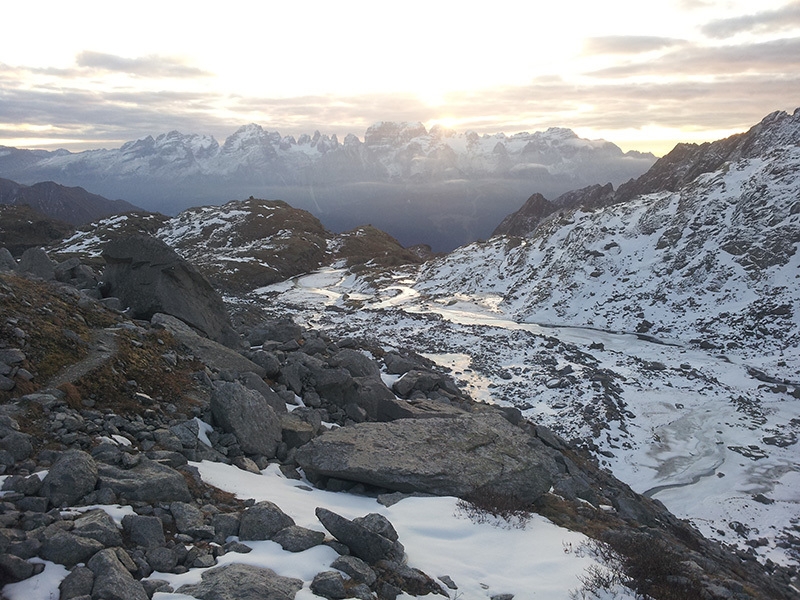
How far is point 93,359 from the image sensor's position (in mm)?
13547

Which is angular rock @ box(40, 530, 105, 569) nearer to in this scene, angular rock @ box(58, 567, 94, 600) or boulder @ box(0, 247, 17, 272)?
angular rock @ box(58, 567, 94, 600)

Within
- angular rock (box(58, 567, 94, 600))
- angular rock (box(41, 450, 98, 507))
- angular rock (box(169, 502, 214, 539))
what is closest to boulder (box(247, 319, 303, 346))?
angular rock (box(41, 450, 98, 507))

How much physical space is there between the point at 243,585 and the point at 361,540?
93.3 inches

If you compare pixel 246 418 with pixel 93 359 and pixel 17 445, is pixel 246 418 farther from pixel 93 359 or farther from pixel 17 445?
pixel 17 445

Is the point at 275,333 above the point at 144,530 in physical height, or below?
below

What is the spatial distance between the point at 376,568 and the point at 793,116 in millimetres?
146885

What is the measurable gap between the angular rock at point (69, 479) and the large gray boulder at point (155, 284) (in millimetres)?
12509

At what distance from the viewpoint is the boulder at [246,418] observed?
13.8 metres

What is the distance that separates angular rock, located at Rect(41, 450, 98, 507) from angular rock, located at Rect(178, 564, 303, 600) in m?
2.84

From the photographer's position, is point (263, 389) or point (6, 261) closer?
point (263, 389)

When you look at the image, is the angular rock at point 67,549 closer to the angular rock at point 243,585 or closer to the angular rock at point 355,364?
the angular rock at point 243,585

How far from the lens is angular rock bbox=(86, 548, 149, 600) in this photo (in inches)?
254

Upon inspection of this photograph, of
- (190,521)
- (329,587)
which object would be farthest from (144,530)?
(329,587)

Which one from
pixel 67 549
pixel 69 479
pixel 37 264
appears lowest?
pixel 67 549
